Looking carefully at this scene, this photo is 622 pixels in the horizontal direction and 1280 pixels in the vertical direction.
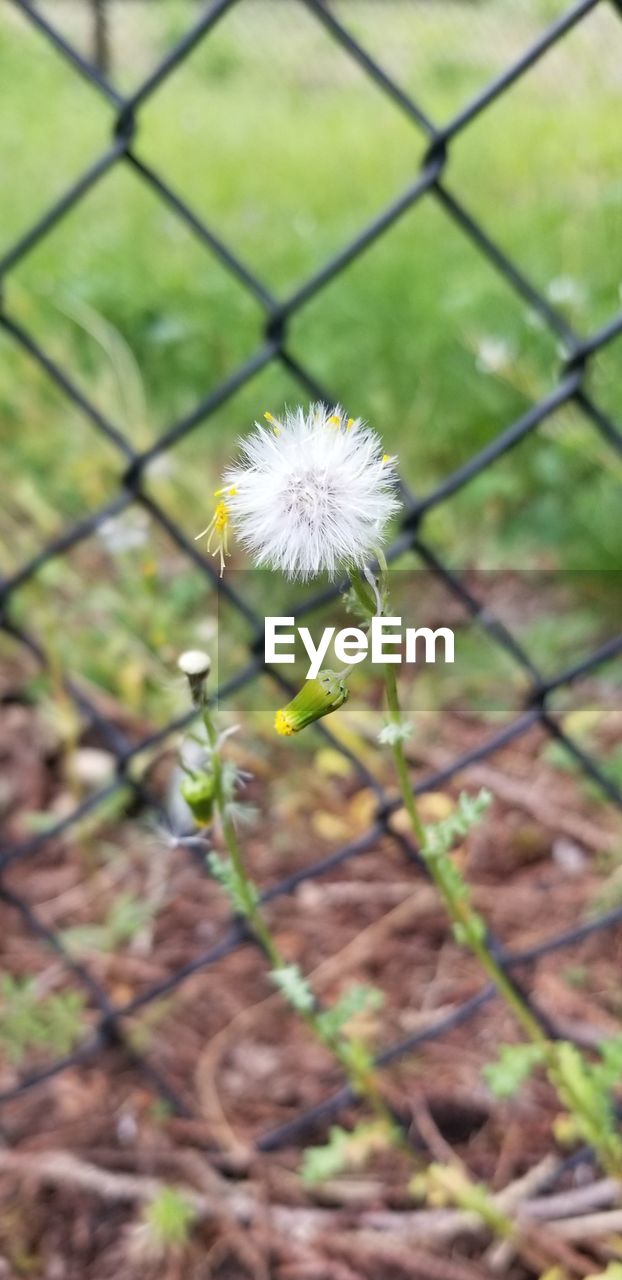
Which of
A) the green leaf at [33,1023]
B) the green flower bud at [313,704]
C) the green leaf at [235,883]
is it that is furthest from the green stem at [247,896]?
the green leaf at [33,1023]

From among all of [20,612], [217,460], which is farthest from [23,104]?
[20,612]

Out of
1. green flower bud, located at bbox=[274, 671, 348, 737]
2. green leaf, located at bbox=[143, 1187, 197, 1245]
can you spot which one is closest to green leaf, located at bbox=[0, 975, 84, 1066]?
green leaf, located at bbox=[143, 1187, 197, 1245]

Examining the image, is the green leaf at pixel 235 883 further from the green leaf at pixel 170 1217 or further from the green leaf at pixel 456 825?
the green leaf at pixel 170 1217

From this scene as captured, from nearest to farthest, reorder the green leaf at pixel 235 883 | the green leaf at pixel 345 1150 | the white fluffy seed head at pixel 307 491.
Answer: the white fluffy seed head at pixel 307 491, the green leaf at pixel 235 883, the green leaf at pixel 345 1150

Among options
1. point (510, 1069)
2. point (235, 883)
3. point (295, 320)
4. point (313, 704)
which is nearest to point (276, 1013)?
point (510, 1069)

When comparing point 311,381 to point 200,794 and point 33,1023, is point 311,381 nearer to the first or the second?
point 200,794

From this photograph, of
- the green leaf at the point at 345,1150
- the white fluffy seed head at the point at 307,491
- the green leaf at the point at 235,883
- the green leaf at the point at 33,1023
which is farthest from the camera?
the green leaf at the point at 33,1023

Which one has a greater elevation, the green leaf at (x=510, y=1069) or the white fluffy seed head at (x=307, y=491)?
the white fluffy seed head at (x=307, y=491)
